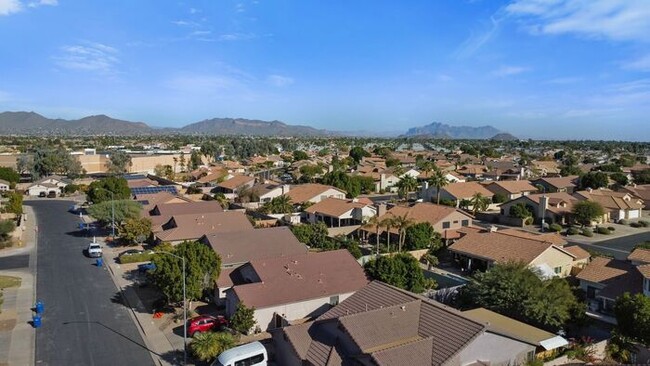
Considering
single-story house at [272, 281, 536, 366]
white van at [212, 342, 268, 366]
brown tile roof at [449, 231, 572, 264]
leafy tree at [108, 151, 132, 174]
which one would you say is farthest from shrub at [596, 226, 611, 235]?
leafy tree at [108, 151, 132, 174]

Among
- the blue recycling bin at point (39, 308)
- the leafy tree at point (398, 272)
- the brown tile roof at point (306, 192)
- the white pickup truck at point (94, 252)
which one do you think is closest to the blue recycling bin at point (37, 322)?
the blue recycling bin at point (39, 308)

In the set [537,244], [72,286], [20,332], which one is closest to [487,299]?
[537,244]

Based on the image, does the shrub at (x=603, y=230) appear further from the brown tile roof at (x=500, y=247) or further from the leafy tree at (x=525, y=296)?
the leafy tree at (x=525, y=296)

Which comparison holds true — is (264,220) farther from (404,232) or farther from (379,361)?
(379,361)

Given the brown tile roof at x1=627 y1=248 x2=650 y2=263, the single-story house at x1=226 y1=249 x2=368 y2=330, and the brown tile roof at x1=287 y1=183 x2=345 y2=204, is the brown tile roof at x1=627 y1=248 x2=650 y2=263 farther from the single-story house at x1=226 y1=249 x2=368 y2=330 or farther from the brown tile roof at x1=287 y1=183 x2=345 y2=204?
the brown tile roof at x1=287 y1=183 x2=345 y2=204

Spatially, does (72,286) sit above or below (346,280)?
below
